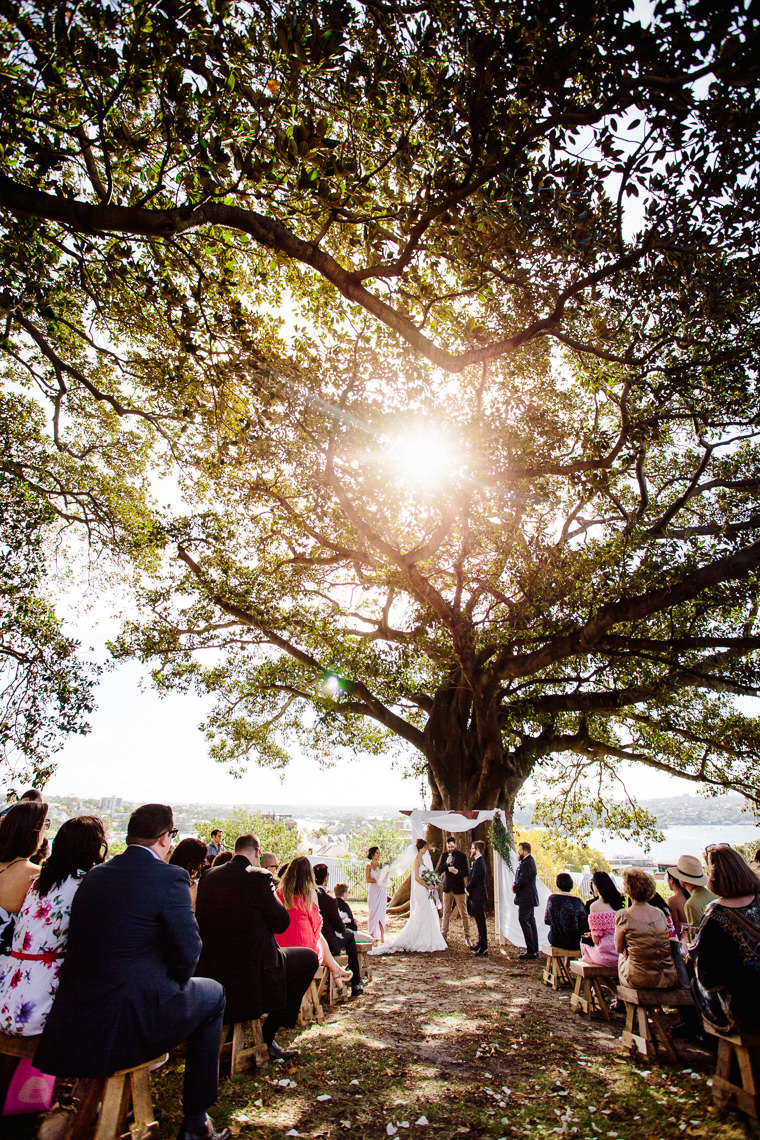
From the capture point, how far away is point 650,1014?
4.45 meters

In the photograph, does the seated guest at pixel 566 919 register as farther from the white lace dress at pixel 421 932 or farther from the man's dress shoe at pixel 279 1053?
the man's dress shoe at pixel 279 1053

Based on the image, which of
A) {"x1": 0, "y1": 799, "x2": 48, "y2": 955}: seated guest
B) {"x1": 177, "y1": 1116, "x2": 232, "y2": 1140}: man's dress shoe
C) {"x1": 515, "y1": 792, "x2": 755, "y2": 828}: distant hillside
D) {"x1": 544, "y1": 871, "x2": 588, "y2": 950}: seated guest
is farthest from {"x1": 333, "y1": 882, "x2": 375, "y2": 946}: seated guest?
{"x1": 515, "y1": 792, "x2": 755, "y2": 828}: distant hillside

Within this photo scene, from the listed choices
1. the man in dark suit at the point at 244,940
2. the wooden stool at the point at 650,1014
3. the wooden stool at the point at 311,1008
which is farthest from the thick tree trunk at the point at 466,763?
the man in dark suit at the point at 244,940

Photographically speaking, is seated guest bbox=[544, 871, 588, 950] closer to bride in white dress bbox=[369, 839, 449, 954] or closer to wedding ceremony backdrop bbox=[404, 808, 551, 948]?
wedding ceremony backdrop bbox=[404, 808, 551, 948]

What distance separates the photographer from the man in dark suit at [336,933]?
625 centimetres

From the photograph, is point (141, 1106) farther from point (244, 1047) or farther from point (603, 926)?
point (603, 926)

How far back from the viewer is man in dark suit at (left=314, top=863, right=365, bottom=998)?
6.25 meters

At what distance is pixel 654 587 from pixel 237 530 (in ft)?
23.4

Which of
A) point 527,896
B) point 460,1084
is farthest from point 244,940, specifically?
point 527,896

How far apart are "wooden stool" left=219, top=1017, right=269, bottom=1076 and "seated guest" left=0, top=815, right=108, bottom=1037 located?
1.62 meters

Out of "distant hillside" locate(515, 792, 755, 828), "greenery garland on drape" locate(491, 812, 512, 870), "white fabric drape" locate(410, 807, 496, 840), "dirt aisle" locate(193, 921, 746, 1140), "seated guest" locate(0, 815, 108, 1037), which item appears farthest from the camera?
"distant hillside" locate(515, 792, 755, 828)

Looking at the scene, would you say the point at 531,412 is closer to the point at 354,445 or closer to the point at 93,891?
the point at 354,445

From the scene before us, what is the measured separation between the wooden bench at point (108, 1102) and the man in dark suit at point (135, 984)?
0.50 ft

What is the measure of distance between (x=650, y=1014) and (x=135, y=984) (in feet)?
13.2
